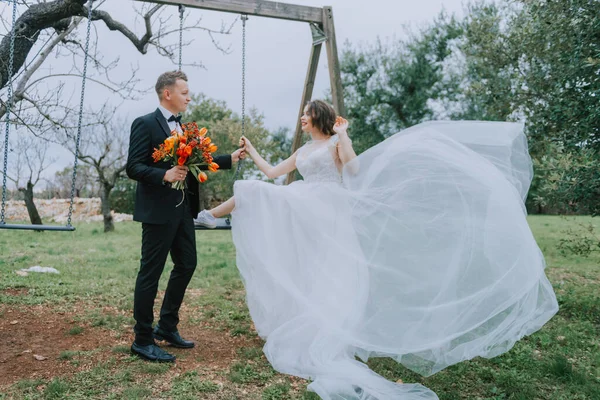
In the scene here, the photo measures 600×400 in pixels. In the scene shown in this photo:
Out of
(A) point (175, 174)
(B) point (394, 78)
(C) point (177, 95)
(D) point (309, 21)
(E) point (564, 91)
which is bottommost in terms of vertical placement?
(A) point (175, 174)

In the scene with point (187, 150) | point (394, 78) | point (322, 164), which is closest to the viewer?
point (187, 150)

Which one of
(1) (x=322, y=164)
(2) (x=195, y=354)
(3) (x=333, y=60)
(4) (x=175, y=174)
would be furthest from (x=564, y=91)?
(2) (x=195, y=354)

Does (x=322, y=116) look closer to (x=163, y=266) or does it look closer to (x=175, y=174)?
(x=175, y=174)

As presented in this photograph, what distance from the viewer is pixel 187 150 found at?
4.15 m

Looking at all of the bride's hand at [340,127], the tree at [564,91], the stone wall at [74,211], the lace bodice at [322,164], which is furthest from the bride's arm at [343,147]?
the stone wall at [74,211]

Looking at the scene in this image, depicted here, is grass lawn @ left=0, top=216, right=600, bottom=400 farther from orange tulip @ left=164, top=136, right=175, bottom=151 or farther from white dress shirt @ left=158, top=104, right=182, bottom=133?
white dress shirt @ left=158, top=104, right=182, bottom=133

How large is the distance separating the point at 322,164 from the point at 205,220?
1.28 meters

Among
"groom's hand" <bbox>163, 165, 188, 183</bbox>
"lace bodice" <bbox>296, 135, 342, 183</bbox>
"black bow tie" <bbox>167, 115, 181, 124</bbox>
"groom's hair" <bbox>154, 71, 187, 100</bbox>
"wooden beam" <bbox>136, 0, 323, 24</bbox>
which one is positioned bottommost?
"groom's hand" <bbox>163, 165, 188, 183</bbox>

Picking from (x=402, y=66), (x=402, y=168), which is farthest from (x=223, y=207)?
(x=402, y=66)

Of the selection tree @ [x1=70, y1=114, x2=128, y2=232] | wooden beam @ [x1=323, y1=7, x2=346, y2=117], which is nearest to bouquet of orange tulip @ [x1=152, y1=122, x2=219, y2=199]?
wooden beam @ [x1=323, y1=7, x2=346, y2=117]

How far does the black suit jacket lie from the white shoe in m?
0.53

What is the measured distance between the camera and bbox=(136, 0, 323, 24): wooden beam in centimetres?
573

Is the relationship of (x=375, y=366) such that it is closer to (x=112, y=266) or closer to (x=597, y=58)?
(x=597, y=58)

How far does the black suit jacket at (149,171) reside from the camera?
432 centimetres
